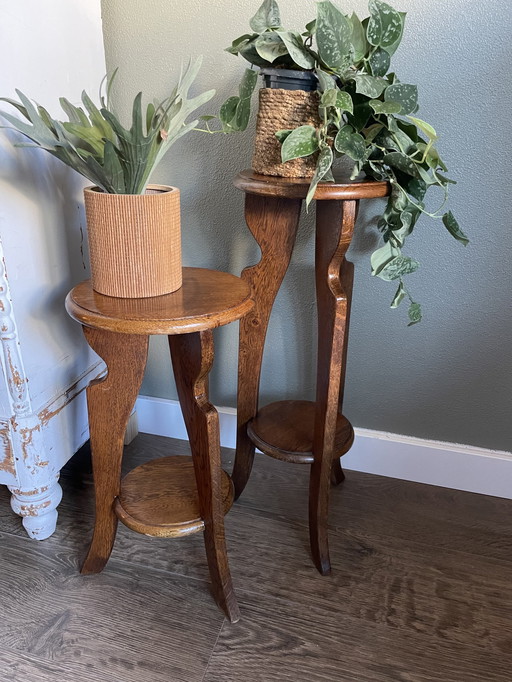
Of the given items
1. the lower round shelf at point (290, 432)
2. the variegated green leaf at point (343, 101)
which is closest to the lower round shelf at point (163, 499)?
the lower round shelf at point (290, 432)

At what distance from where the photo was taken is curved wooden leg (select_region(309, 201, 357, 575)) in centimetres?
99

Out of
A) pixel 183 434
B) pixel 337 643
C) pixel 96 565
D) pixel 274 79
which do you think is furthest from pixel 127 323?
pixel 183 434

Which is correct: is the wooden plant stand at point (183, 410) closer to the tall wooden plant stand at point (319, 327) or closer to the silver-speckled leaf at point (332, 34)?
the tall wooden plant stand at point (319, 327)

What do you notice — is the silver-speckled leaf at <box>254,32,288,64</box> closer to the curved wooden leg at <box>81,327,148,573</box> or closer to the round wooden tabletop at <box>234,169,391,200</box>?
the round wooden tabletop at <box>234,169,391,200</box>

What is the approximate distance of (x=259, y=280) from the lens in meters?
1.15

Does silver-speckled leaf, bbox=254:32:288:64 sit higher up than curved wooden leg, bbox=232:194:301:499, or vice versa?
silver-speckled leaf, bbox=254:32:288:64

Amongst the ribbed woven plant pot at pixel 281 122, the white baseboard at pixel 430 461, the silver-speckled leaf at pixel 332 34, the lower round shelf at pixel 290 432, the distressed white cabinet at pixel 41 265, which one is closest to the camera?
the silver-speckled leaf at pixel 332 34

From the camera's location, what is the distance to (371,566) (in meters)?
1.19

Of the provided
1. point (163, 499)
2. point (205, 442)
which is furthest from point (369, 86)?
point (163, 499)

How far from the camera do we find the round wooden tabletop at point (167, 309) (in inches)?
32.2

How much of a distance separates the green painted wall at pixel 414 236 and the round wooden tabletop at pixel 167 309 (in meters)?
0.44

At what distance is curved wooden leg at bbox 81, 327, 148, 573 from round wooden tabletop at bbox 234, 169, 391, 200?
1.15ft

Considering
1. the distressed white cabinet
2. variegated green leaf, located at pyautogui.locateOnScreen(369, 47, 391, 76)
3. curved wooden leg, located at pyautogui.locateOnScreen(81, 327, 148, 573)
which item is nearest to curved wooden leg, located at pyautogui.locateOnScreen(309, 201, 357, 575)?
variegated green leaf, located at pyautogui.locateOnScreen(369, 47, 391, 76)

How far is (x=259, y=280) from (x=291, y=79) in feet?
1.31
